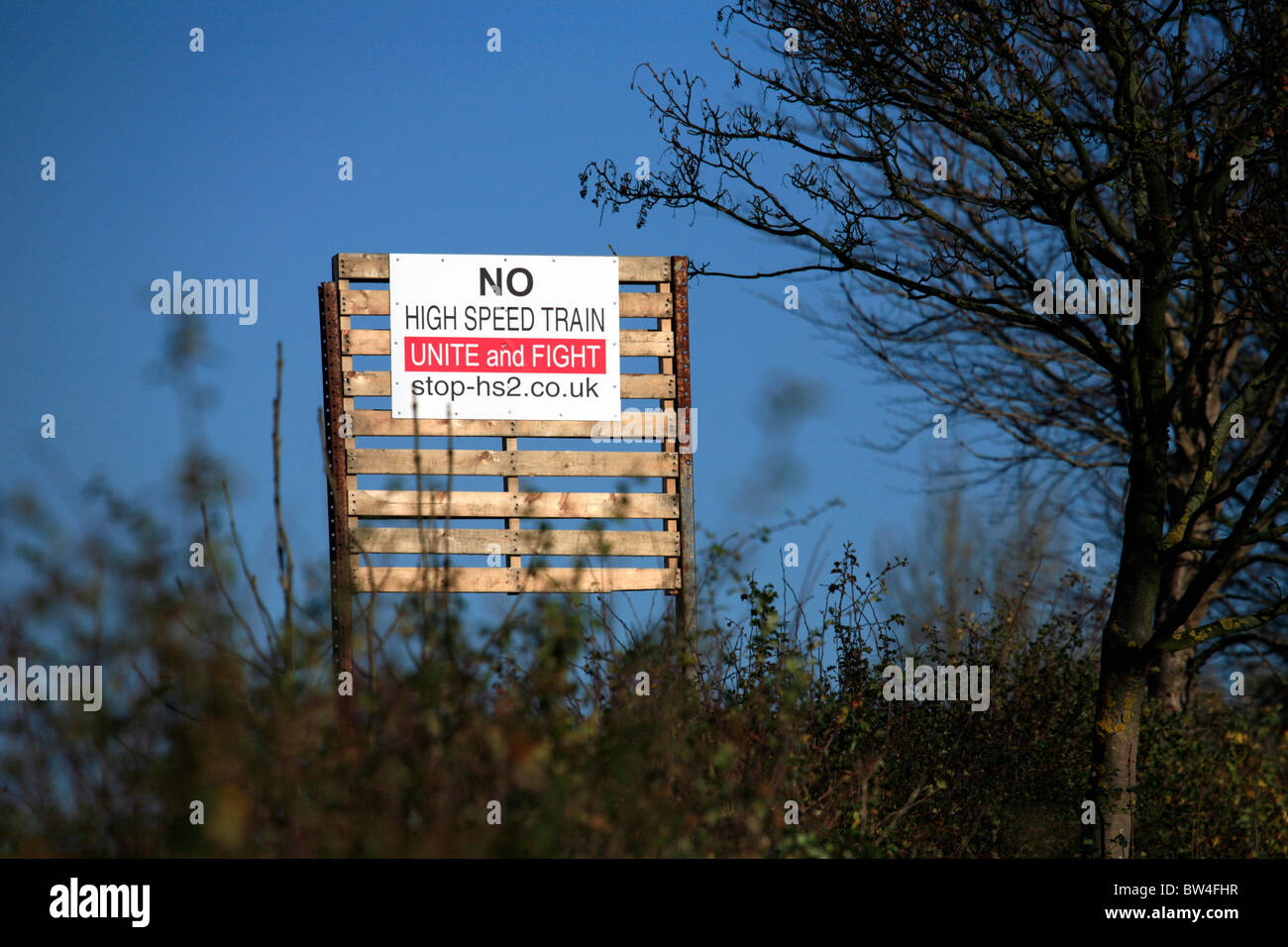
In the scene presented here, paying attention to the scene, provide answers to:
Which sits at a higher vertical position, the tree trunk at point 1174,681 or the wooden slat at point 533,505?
the wooden slat at point 533,505

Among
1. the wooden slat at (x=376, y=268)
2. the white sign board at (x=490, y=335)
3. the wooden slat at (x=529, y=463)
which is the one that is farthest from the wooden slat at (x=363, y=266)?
the wooden slat at (x=529, y=463)

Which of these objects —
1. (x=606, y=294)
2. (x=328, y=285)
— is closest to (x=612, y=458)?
(x=606, y=294)

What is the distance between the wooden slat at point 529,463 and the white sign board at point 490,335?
0.36m

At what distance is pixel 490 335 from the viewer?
11.9m

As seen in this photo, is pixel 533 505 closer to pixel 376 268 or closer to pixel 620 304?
pixel 620 304

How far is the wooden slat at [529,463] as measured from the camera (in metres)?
11.9

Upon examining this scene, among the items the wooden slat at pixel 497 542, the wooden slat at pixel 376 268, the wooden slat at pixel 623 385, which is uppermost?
the wooden slat at pixel 376 268

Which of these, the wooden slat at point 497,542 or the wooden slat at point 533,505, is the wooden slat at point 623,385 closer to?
the wooden slat at point 533,505

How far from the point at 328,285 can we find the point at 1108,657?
765cm

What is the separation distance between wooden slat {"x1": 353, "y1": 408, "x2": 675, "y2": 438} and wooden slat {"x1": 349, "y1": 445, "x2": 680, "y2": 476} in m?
0.17

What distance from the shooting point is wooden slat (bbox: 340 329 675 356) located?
11938 mm

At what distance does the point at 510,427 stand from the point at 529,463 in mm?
379

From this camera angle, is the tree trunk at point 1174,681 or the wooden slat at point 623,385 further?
the tree trunk at point 1174,681
